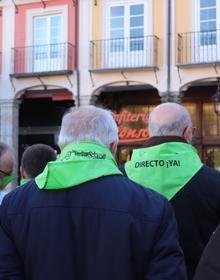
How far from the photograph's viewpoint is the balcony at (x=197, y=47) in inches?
648

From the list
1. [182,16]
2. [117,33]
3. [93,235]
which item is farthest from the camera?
[117,33]

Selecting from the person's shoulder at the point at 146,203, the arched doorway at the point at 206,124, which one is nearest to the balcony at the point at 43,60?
the arched doorway at the point at 206,124

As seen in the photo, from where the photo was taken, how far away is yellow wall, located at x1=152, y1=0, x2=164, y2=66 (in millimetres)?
16984

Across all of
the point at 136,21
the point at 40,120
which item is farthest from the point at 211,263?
the point at 40,120

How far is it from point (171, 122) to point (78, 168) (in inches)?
35.8

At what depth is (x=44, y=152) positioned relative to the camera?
12.3 feet

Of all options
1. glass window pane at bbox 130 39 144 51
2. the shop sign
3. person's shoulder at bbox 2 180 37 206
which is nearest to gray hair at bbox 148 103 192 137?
person's shoulder at bbox 2 180 37 206

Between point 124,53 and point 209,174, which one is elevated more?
point 124,53

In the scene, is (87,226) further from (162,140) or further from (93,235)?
(162,140)

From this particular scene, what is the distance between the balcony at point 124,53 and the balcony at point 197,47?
2.56 feet

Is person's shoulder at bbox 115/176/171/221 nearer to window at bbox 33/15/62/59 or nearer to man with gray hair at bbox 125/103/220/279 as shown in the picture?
man with gray hair at bbox 125/103/220/279

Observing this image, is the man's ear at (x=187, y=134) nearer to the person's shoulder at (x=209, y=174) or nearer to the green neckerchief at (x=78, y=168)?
the person's shoulder at (x=209, y=174)

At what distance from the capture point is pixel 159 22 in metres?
17.1

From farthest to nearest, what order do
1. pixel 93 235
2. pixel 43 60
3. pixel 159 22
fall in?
pixel 43 60, pixel 159 22, pixel 93 235
